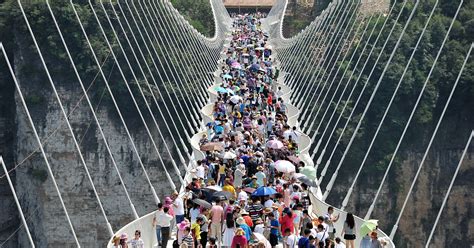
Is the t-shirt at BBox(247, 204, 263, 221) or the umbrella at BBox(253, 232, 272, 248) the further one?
the t-shirt at BBox(247, 204, 263, 221)

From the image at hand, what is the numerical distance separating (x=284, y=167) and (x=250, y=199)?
78.5 inches

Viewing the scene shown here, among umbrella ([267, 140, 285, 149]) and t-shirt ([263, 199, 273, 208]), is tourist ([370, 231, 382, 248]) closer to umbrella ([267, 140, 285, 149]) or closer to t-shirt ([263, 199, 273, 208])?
t-shirt ([263, 199, 273, 208])

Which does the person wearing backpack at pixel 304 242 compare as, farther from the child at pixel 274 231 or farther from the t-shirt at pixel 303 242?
the child at pixel 274 231

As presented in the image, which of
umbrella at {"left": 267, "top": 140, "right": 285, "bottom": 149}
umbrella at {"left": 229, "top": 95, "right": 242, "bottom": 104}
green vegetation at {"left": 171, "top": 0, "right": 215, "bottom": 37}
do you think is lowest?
green vegetation at {"left": 171, "top": 0, "right": 215, "bottom": 37}

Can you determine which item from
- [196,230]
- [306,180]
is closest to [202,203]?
[196,230]

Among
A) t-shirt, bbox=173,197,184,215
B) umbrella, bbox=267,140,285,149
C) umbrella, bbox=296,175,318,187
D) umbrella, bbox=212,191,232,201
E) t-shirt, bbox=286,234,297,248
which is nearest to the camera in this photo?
t-shirt, bbox=286,234,297,248

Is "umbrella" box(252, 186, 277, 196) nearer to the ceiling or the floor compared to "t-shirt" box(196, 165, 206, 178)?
nearer to the ceiling

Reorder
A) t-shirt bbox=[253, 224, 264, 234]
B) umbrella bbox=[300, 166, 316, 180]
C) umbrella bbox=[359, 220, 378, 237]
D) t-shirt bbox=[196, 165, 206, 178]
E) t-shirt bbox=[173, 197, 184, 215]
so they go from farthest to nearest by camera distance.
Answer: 1. t-shirt bbox=[196, 165, 206, 178]
2. umbrella bbox=[300, 166, 316, 180]
3. t-shirt bbox=[173, 197, 184, 215]
4. t-shirt bbox=[253, 224, 264, 234]
5. umbrella bbox=[359, 220, 378, 237]

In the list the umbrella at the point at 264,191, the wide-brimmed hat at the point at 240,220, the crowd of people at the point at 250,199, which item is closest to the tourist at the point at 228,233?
the crowd of people at the point at 250,199

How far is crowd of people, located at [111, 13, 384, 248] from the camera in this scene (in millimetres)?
15695

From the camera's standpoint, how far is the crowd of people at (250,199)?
15695mm

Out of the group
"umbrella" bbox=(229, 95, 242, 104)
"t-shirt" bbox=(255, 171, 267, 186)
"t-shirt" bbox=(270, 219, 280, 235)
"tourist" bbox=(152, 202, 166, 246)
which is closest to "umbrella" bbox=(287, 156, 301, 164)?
"t-shirt" bbox=(255, 171, 267, 186)

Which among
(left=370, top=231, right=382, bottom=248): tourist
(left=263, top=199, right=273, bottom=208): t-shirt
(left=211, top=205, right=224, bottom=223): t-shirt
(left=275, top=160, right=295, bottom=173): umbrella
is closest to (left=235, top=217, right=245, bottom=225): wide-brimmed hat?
(left=211, top=205, right=224, bottom=223): t-shirt

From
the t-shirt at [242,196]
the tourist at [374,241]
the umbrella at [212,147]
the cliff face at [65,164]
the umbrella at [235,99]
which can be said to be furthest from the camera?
the cliff face at [65,164]
